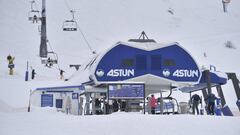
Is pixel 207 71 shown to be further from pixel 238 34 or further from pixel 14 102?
pixel 238 34

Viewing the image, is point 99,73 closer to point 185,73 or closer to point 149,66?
point 149,66

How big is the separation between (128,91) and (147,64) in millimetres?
1891

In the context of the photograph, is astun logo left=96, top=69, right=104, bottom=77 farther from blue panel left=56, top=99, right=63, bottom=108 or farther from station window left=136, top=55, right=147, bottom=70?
blue panel left=56, top=99, right=63, bottom=108

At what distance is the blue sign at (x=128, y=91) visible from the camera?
21672 mm

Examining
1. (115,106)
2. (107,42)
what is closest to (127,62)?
(115,106)

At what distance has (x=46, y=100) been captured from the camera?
23859 mm

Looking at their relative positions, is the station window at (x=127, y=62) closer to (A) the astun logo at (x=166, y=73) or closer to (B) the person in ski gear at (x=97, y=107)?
(A) the astun logo at (x=166, y=73)

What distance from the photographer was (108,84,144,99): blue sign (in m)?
21.7

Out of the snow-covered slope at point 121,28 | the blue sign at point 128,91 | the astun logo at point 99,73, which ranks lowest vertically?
the blue sign at point 128,91

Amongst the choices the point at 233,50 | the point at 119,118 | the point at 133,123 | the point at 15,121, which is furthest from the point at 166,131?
the point at 233,50

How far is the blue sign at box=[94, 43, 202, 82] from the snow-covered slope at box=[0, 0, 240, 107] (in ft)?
80.0

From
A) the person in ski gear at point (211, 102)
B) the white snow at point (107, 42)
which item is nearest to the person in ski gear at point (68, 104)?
the white snow at point (107, 42)

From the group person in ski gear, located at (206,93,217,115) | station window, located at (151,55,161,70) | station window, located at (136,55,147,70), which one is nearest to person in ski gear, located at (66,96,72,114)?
station window, located at (136,55,147,70)

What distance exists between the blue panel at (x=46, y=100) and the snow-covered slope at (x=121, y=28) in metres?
22.4
